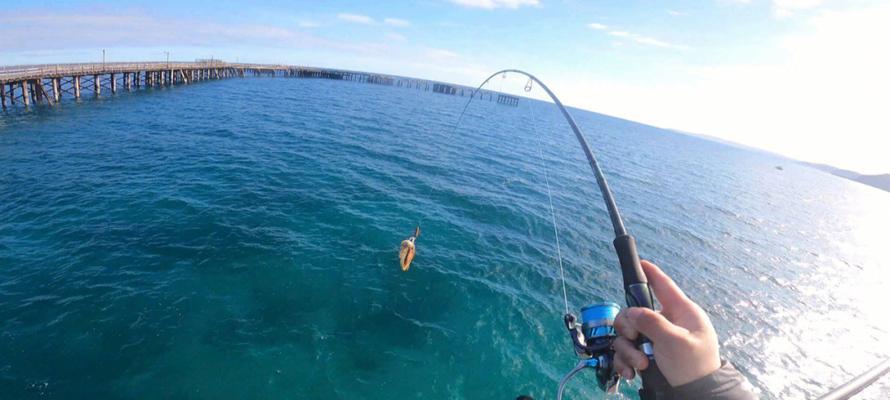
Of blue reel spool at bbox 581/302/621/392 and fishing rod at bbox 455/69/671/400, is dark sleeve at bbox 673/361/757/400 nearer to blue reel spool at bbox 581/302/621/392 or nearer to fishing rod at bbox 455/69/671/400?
fishing rod at bbox 455/69/671/400

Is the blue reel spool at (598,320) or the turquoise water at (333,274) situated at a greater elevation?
the blue reel spool at (598,320)

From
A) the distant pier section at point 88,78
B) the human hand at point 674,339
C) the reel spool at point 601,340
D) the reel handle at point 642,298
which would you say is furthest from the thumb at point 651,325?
the distant pier section at point 88,78

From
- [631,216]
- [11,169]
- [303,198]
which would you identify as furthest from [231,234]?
[631,216]

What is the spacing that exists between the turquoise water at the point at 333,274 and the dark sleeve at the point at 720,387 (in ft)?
30.0

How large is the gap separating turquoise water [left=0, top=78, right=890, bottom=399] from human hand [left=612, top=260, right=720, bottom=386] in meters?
8.80

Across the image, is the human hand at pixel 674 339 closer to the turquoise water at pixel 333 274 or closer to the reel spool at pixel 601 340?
the reel spool at pixel 601 340

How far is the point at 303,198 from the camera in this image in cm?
2109

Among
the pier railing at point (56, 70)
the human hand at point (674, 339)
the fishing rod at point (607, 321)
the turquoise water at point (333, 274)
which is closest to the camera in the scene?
the human hand at point (674, 339)

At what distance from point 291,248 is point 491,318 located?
958cm

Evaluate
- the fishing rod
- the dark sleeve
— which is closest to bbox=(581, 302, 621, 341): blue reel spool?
the fishing rod

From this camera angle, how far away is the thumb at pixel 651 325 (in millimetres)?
2252

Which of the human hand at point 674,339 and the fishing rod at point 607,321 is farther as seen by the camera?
the fishing rod at point 607,321

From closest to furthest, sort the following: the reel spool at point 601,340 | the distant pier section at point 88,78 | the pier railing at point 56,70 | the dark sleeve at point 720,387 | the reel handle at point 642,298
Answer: the dark sleeve at point 720,387 → the reel handle at point 642,298 → the reel spool at point 601,340 → the pier railing at point 56,70 → the distant pier section at point 88,78

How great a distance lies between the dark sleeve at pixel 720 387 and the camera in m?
2.03
